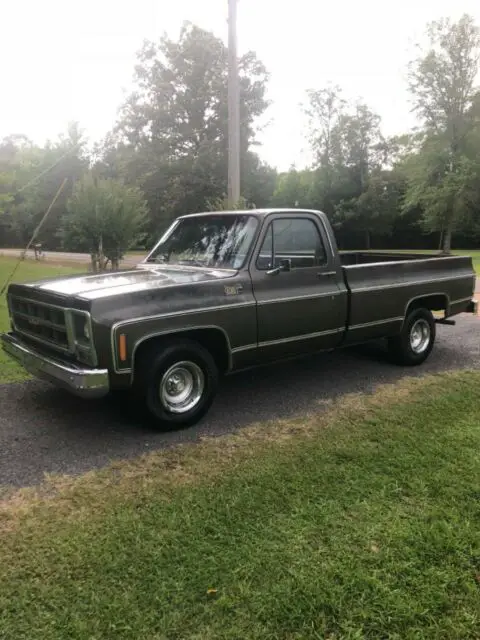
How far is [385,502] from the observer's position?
3.31m

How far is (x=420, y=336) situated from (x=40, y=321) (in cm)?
455

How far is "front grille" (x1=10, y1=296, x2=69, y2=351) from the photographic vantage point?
419 cm

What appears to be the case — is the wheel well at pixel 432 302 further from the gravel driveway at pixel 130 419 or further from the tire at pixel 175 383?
the tire at pixel 175 383

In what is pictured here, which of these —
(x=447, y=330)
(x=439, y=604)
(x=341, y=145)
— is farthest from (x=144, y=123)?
(x=439, y=604)

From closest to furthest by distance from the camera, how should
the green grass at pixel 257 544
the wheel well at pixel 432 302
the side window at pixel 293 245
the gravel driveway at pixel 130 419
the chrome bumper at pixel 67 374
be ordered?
the green grass at pixel 257 544
the chrome bumper at pixel 67 374
the gravel driveway at pixel 130 419
the side window at pixel 293 245
the wheel well at pixel 432 302

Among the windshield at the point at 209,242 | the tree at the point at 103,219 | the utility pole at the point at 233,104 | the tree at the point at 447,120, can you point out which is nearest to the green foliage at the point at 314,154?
the tree at the point at 447,120

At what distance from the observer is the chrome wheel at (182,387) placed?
14.3ft

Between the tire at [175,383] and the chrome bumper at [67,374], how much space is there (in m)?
0.36

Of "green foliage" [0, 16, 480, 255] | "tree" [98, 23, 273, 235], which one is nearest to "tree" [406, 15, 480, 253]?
"green foliage" [0, 16, 480, 255]

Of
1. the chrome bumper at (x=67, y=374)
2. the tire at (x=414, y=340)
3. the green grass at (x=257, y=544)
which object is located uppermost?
the chrome bumper at (x=67, y=374)

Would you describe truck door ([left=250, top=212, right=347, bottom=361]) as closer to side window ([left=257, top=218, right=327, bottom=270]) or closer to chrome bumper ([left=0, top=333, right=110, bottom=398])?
side window ([left=257, top=218, right=327, bottom=270])

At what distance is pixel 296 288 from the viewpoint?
5113mm

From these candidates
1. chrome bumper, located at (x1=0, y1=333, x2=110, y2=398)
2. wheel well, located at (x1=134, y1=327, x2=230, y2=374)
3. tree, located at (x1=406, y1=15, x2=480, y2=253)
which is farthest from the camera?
tree, located at (x1=406, y1=15, x2=480, y2=253)

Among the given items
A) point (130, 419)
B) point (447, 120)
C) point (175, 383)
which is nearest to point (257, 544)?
point (175, 383)
